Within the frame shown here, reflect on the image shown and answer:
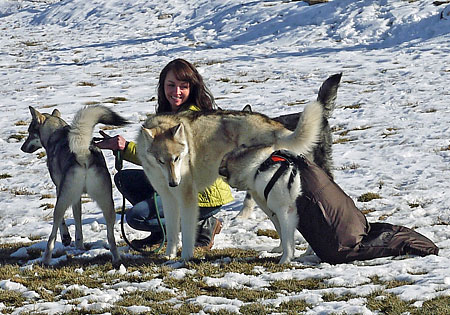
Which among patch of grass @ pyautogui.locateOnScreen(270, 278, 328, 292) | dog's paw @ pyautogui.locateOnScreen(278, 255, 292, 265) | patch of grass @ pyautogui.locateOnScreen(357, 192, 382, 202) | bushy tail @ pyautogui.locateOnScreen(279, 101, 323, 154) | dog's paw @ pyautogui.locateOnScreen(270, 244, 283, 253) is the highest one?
bushy tail @ pyautogui.locateOnScreen(279, 101, 323, 154)

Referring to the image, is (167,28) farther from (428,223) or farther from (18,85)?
(428,223)

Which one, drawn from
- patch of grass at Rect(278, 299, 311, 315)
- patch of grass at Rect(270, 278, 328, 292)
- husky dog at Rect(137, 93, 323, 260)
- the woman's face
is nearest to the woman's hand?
husky dog at Rect(137, 93, 323, 260)

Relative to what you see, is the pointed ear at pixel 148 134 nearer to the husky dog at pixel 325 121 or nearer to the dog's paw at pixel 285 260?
the husky dog at pixel 325 121

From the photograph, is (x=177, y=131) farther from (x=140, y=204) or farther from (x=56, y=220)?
(x=56, y=220)

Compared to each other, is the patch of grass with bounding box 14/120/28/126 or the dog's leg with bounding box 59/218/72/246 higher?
the patch of grass with bounding box 14/120/28/126

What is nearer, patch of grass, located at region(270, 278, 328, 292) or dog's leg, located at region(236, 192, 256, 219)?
patch of grass, located at region(270, 278, 328, 292)

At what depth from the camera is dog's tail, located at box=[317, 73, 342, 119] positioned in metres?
5.34

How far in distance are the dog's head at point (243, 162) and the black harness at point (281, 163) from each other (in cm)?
9

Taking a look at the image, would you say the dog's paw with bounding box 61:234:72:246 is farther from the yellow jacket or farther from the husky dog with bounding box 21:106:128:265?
the yellow jacket

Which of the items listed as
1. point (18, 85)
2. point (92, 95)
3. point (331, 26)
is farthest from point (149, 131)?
point (331, 26)

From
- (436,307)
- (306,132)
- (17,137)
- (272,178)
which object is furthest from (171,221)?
(17,137)

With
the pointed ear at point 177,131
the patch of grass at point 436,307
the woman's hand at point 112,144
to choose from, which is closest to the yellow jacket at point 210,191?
the woman's hand at point 112,144

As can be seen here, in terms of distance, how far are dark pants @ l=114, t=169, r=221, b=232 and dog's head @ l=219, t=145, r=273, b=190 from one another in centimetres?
75

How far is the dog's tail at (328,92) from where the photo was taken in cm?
534
